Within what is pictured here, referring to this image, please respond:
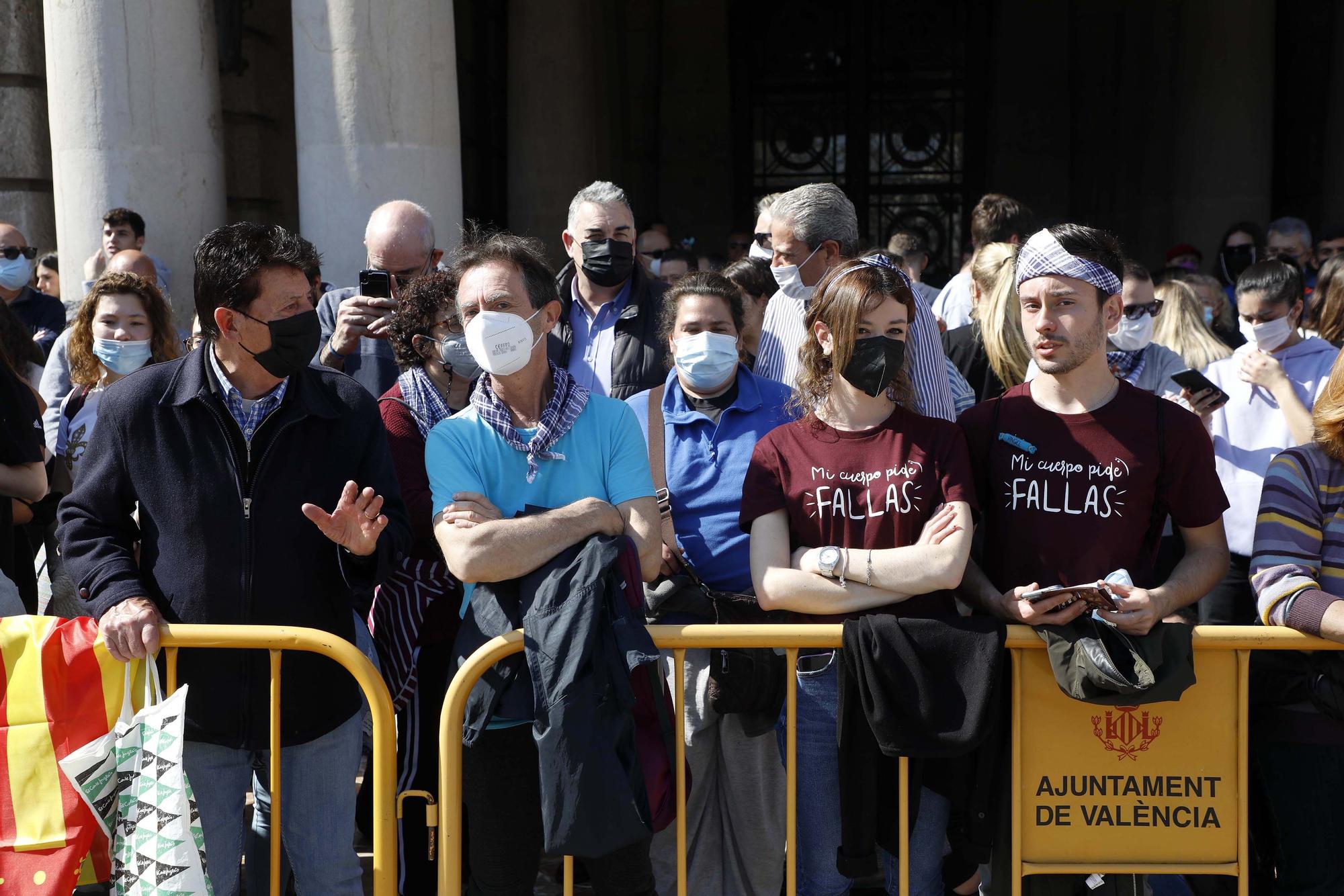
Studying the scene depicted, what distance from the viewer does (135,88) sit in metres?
7.32

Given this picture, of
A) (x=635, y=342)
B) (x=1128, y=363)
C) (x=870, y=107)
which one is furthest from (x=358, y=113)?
(x=870, y=107)

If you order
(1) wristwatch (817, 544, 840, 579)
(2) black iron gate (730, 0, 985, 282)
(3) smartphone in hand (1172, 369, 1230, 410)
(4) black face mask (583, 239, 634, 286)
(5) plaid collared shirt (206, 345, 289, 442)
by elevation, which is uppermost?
(2) black iron gate (730, 0, 985, 282)

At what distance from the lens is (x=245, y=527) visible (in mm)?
3223

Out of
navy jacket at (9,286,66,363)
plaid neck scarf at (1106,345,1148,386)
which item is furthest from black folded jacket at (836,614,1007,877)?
navy jacket at (9,286,66,363)

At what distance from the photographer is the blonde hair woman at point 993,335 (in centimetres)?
477

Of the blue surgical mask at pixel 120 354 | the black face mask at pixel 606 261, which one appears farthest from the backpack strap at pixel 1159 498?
the blue surgical mask at pixel 120 354

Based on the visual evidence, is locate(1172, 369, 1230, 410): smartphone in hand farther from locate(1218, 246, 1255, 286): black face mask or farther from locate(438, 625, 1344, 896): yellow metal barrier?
locate(1218, 246, 1255, 286): black face mask

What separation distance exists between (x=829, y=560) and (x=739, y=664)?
1.33 feet

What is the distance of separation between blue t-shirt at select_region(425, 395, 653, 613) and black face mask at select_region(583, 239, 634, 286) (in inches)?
67.3

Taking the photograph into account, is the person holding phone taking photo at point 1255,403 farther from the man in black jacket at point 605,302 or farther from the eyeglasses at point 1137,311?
the man in black jacket at point 605,302

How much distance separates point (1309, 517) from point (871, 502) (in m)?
1.13

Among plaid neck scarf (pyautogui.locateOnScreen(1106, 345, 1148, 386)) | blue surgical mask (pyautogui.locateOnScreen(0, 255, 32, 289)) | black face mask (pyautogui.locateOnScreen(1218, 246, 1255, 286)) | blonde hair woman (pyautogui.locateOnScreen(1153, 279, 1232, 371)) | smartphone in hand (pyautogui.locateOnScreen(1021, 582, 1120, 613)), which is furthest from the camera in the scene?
black face mask (pyautogui.locateOnScreen(1218, 246, 1255, 286))

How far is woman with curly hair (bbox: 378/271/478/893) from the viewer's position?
3.88m

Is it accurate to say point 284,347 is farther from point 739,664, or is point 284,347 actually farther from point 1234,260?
point 1234,260
